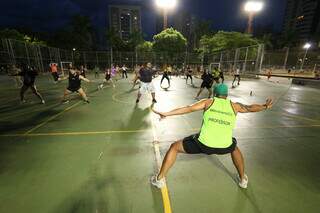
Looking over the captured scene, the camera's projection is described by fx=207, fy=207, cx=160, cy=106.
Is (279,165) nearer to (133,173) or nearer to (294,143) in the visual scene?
(294,143)

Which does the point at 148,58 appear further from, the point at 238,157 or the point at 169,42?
the point at 238,157

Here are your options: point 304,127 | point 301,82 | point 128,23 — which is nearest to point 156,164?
point 304,127

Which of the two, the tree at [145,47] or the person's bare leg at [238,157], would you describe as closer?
the person's bare leg at [238,157]

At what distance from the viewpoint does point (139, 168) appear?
446cm

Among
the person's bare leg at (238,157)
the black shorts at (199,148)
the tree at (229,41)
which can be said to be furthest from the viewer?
the tree at (229,41)

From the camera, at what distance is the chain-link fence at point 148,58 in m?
23.9

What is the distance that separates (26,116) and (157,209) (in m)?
7.55

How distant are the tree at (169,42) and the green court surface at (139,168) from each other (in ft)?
157

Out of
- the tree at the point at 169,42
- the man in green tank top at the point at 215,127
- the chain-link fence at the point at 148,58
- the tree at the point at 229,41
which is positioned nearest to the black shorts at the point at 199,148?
the man in green tank top at the point at 215,127

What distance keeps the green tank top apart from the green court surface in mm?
1063

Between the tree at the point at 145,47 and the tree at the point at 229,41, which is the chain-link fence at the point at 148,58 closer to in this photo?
the tree at the point at 229,41

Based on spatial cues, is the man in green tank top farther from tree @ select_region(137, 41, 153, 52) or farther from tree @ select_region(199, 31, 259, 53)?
tree @ select_region(137, 41, 153, 52)

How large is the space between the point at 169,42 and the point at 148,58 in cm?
1373

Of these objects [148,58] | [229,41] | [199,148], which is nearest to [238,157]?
[199,148]
